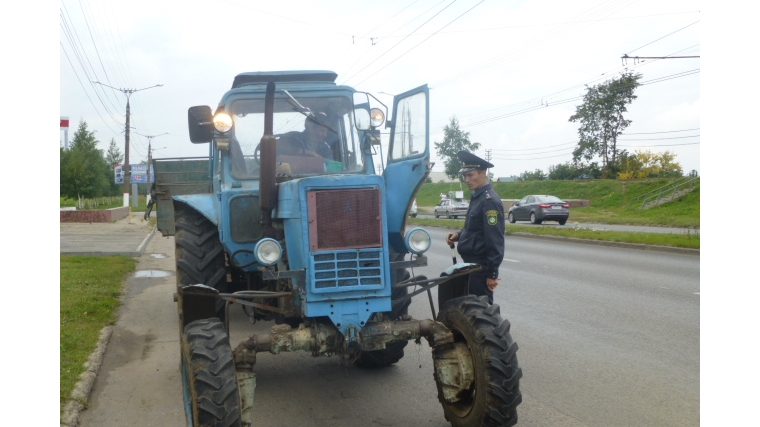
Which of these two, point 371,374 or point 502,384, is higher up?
point 502,384

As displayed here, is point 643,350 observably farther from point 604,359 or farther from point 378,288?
point 378,288

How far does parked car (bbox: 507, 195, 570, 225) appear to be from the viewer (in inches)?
1318

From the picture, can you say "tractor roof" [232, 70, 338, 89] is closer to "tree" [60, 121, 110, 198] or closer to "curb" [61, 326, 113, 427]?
"curb" [61, 326, 113, 427]

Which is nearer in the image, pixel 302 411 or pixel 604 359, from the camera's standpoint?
pixel 302 411

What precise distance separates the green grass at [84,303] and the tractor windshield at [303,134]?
2.41m

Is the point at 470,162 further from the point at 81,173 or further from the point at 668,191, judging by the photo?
the point at 668,191

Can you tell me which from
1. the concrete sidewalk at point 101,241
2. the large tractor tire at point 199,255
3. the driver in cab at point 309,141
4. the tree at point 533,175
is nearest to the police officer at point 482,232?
the driver in cab at point 309,141

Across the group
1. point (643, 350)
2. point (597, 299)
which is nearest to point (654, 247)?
point (597, 299)

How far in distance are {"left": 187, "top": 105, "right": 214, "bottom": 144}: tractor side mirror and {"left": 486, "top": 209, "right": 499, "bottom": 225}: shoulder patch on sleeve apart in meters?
2.41

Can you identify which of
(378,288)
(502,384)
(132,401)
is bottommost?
(132,401)

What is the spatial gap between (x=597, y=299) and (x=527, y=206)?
82.7 feet

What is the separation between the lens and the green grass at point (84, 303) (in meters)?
6.65

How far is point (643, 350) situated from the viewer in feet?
23.5

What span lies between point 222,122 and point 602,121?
64135mm
